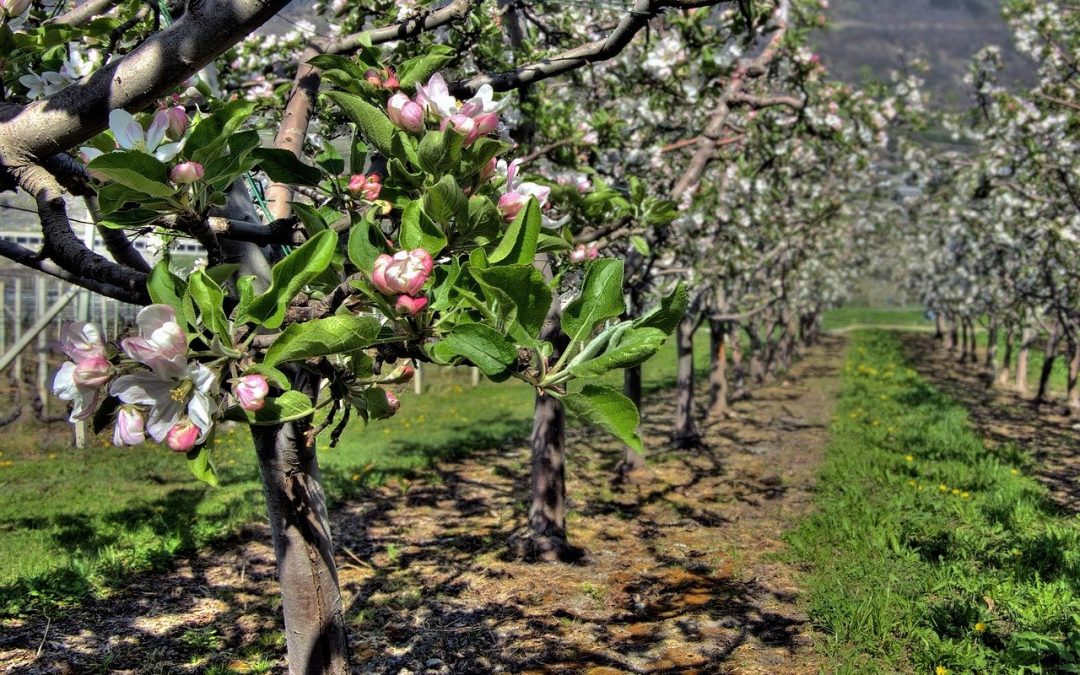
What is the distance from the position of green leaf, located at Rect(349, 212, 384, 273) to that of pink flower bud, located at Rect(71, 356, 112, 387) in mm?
393

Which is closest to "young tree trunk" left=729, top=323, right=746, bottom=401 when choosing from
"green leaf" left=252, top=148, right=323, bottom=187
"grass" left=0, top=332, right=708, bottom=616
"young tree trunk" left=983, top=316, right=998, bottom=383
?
A: "grass" left=0, top=332, right=708, bottom=616

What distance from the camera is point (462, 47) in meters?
3.55

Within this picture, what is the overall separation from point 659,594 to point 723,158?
3033 mm

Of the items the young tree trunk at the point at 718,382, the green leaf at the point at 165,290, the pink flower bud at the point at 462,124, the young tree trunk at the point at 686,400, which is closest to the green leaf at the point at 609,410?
the pink flower bud at the point at 462,124

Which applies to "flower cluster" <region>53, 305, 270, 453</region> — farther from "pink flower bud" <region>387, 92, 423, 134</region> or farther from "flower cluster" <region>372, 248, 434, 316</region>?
"pink flower bud" <region>387, 92, 423, 134</region>

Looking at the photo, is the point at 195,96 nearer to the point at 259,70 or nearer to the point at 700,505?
the point at 259,70

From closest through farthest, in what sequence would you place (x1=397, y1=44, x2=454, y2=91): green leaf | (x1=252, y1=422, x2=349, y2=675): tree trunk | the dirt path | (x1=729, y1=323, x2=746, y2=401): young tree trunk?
(x1=397, y1=44, x2=454, y2=91): green leaf, (x1=252, y1=422, x2=349, y2=675): tree trunk, the dirt path, (x1=729, y1=323, x2=746, y2=401): young tree trunk

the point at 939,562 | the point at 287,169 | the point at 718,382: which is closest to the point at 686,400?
the point at 718,382

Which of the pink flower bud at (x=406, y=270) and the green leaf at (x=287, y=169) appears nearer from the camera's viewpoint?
the pink flower bud at (x=406, y=270)

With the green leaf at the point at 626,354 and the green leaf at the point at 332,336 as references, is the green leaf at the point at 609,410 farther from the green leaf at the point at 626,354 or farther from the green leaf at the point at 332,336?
the green leaf at the point at 332,336

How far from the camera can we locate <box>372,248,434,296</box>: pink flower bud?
1.21 m

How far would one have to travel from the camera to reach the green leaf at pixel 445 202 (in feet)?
4.27

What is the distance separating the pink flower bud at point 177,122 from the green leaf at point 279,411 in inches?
18.4

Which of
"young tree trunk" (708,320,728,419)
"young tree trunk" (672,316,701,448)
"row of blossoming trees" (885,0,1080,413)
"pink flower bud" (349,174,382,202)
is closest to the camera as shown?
"pink flower bud" (349,174,382,202)
